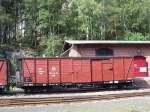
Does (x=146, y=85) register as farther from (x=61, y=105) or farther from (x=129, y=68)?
(x=61, y=105)

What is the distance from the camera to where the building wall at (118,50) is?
139 feet

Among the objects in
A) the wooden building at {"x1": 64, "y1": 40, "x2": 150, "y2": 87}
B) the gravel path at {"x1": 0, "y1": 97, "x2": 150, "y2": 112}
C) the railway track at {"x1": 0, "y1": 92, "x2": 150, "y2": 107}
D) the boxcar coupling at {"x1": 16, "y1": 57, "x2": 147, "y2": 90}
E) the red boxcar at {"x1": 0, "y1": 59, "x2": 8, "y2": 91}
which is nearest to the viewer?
the gravel path at {"x1": 0, "y1": 97, "x2": 150, "y2": 112}

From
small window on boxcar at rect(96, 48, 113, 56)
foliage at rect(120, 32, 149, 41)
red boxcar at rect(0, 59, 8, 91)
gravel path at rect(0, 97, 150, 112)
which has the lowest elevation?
A: gravel path at rect(0, 97, 150, 112)

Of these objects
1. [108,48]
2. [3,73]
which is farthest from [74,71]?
[108,48]

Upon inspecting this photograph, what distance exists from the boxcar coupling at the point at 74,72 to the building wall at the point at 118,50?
5821 millimetres

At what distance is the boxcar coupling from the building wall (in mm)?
5821

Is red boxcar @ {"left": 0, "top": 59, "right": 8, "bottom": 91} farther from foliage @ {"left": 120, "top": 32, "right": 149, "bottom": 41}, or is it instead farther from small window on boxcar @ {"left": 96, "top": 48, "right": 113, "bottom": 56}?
foliage @ {"left": 120, "top": 32, "right": 149, "bottom": 41}

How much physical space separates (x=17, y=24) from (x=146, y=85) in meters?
37.8

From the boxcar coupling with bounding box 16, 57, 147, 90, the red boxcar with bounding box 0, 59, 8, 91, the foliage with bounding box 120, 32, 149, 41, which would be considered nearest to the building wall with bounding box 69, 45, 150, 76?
the boxcar coupling with bounding box 16, 57, 147, 90

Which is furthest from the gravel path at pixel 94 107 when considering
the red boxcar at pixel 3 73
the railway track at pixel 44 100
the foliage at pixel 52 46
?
the foliage at pixel 52 46

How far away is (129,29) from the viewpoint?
243 ft

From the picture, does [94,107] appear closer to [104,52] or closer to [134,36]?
[104,52]

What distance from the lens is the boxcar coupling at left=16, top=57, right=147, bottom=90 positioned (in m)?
34.7

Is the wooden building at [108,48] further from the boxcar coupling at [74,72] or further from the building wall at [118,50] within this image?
the boxcar coupling at [74,72]
